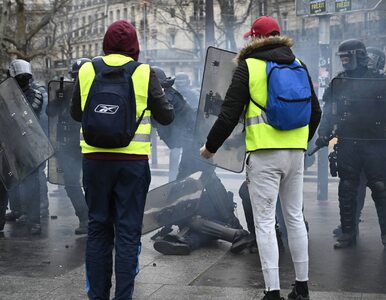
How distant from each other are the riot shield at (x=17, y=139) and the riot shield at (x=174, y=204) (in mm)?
1152

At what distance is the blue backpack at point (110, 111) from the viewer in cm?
455

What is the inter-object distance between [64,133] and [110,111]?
3.59 metres

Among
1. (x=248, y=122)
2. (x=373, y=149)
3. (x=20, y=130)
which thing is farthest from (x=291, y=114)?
(x=20, y=130)

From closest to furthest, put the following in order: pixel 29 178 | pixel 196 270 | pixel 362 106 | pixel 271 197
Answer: pixel 271 197
pixel 196 270
pixel 362 106
pixel 29 178

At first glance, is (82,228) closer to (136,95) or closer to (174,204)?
(174,204)

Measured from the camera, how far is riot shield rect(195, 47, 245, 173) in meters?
6.57

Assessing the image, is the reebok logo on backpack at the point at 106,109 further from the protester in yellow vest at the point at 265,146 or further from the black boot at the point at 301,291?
the black boot at the point at 301,291

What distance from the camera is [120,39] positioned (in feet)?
15.7

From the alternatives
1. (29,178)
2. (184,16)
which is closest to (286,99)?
(29,178)

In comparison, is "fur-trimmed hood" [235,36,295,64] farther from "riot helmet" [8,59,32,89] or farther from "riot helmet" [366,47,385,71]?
"riot helmet" [8,59,32,89]

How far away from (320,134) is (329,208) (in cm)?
248

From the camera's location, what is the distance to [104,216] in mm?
4750

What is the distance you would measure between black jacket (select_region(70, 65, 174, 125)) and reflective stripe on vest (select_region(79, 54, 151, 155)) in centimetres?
4

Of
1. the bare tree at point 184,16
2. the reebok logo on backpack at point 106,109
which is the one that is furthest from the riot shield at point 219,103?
the bare tree at point 184,16
